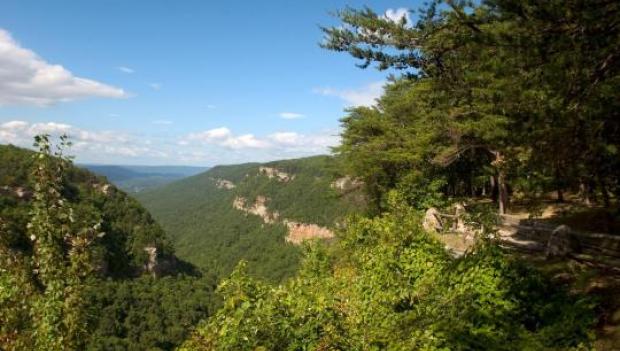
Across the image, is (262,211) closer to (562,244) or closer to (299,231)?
(299,231)

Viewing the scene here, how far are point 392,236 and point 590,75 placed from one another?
28.0 feet

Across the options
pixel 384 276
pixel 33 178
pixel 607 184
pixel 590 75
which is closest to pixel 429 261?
pixel 384 276

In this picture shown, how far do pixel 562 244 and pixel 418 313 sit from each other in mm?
5519

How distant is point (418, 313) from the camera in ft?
34.4

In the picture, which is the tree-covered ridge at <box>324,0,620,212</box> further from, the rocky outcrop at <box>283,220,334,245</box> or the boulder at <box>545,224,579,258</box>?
the rocky outcrop at <box>283,220,334,245</box>

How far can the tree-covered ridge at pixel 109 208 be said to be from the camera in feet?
260

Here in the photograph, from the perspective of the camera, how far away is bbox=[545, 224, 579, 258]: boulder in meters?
12.9

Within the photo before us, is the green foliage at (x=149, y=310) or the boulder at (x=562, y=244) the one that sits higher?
the boulder at (x=562, y=244)

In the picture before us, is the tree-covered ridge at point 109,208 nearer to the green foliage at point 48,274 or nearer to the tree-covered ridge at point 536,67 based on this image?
the green foliage at point 48,274

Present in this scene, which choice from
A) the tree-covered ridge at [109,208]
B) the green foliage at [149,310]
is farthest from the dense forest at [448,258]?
the tree-covered ridge at [109,208]

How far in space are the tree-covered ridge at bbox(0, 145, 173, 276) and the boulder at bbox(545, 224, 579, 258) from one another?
255 ft

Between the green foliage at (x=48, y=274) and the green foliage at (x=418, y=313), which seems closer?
the green foliage at (x=48, y=274)

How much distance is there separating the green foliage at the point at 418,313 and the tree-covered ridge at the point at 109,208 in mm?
75956

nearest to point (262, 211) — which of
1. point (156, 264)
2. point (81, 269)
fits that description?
point (156, 264)
